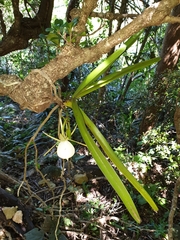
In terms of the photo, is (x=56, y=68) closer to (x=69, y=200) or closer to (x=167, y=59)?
(x=69, y=200)

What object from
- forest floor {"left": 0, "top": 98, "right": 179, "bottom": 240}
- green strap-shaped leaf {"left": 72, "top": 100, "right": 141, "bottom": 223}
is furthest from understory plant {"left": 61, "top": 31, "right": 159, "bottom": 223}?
forest floor {"left": 0, "top": 98, "right": 179, "bottom": 240}

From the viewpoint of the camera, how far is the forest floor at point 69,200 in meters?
1.40

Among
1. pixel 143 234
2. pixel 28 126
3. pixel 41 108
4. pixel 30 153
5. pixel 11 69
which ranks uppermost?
pixel 11 69

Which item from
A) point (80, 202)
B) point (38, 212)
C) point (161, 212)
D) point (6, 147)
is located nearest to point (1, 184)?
point (38, 212)

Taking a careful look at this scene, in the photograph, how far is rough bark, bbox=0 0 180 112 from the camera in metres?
0.66

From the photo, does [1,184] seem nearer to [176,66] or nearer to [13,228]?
[13,228]

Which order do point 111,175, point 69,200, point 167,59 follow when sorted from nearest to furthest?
point 111,175
point 69,200
point 167,59

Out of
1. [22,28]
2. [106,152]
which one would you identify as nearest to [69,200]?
[22,28]

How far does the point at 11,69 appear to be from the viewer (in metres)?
3.47

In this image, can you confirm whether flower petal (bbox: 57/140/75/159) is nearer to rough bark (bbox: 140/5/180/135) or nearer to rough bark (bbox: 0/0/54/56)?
rough bark (bbox: 0/0/54/56)

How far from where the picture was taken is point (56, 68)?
67cm

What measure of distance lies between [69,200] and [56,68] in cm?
131

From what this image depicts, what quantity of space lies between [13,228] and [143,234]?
812mm

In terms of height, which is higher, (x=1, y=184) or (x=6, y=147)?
(x=6, y=147)
